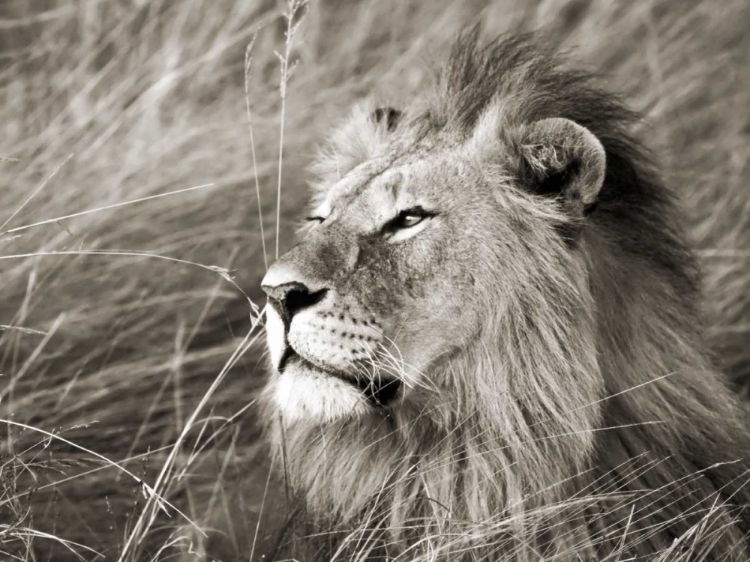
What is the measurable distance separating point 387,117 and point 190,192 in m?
2.23

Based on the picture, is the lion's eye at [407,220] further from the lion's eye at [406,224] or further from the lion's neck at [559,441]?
the lion's neck at [559,441]

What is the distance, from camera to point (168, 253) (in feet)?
19.2

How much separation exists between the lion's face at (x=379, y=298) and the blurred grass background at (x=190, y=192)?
559mm

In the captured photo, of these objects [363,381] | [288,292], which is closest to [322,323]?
[288,292]

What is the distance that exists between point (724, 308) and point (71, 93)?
13.7 ft

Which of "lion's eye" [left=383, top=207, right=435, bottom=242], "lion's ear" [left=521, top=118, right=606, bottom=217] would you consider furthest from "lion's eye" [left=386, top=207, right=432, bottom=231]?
"lion's ear" [left=521, top=118, right=606, bottom=217]

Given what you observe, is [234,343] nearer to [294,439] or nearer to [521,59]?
[294,439]

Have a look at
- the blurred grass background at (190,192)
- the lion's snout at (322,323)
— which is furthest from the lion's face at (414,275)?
the blurred grass background at (190,192)

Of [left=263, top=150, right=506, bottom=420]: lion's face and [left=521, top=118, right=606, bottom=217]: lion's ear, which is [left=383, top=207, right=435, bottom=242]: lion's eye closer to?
[left=263, top=150, right=506, bottom=420]: lion's face

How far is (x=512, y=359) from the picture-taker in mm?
3213

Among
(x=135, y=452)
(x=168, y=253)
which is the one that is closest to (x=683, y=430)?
(x=135, y=452)

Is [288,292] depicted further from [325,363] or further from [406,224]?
[406,224]

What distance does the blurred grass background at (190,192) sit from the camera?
437cm

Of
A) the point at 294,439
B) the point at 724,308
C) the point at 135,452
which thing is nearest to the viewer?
the point at 294,439
